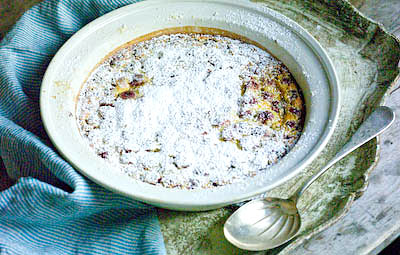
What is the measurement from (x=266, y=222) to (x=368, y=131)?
473mm

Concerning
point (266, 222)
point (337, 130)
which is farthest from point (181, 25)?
point (266, 222)

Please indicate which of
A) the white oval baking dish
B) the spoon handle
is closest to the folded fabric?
the white oval baking dish

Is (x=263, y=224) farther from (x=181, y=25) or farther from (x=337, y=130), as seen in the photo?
(x=181, y=25)

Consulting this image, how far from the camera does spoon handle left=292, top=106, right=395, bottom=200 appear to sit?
1420mm

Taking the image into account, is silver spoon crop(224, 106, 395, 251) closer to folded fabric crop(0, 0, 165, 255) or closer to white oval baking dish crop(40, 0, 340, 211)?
white oval baking dish crop(40, 0, 340, 211)

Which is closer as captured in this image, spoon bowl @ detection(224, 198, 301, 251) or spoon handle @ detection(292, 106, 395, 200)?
spoon bowl @ detection(224, 198, 301, 251)

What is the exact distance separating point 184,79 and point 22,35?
66 cm

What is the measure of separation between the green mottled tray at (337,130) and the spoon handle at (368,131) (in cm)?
5

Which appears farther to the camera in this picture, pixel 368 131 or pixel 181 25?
pixel 181 25

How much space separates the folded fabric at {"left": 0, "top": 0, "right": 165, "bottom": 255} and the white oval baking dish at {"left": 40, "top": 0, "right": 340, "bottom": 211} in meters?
0.08

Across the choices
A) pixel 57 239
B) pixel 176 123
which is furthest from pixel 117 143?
pixel 57 239

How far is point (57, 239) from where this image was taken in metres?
1.39

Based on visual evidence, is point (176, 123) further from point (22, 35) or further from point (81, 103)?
point (22, 35)

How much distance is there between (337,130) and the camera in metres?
1.58
